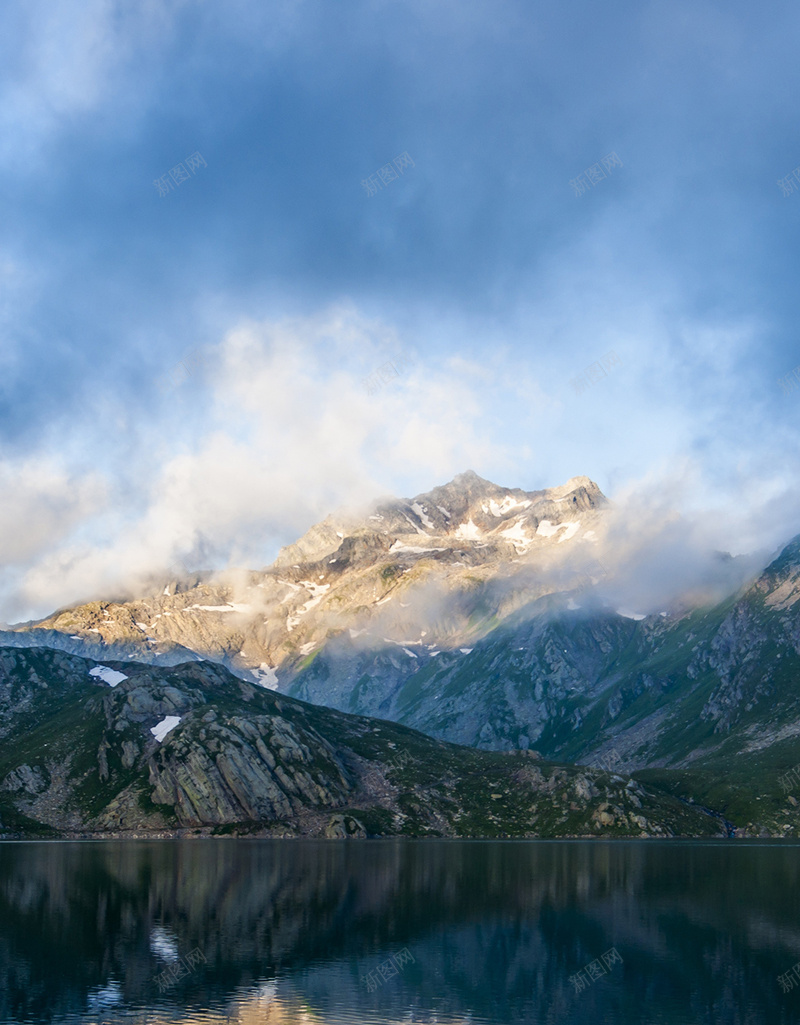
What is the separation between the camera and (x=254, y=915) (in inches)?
3681

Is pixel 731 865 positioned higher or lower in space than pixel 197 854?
lower

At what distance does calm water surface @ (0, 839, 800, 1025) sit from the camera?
57562mm

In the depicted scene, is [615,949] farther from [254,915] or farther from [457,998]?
[254,915]

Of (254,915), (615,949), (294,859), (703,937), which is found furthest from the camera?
(294,859)

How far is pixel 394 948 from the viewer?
7738 cm

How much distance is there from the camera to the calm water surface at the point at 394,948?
5756cm

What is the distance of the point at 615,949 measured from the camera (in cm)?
7700

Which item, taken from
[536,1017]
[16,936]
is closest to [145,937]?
[16,936]

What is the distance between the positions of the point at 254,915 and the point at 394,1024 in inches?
1734

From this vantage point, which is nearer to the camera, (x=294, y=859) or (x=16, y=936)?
(x=16, y=936)

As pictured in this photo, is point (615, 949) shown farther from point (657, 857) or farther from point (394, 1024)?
point (657, 857)

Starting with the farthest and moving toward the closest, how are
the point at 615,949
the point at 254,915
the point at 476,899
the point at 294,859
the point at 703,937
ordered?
the point at 294,859 < the point at 476,899 < the point at 254,915 < the point at 703,937 < the point at 615,949

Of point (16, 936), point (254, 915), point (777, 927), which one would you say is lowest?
point (777, 927)

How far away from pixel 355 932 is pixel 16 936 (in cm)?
3285
